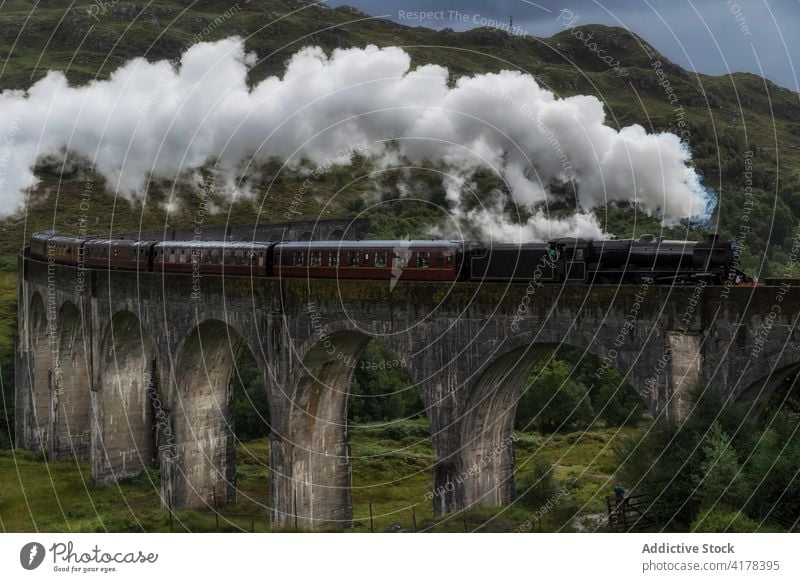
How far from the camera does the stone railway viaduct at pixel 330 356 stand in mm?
20875

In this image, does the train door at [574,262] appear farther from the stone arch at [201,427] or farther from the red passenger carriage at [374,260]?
the stone arch at [201,427]

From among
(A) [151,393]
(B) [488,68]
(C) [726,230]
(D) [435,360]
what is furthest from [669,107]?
(D) [435,360]

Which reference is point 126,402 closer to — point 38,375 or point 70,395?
point 70,395

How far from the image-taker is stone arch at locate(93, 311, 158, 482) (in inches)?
1622

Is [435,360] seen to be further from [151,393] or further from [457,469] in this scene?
[151,393]

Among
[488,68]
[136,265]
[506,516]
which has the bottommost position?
[506,516]

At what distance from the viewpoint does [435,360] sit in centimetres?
2594

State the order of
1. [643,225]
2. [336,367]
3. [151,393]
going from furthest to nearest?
1. [643,225]
2. [151,393]
3. [336,367]

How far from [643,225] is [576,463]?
71.6 ft

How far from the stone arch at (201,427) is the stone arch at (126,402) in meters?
4.82

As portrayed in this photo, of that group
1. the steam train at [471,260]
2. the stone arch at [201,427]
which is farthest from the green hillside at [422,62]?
the steam train at [471,260]

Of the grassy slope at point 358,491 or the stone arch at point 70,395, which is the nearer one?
the grassy slope at point 358,491

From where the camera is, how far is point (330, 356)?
3025 centimetres

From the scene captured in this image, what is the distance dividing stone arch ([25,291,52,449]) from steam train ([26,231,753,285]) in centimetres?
1497
